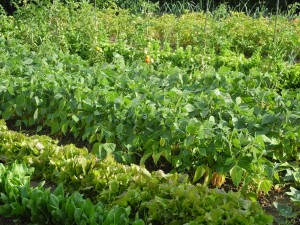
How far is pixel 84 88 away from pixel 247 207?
2395mm

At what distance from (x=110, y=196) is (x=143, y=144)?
37.2 inches

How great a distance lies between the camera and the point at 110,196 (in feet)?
12.0

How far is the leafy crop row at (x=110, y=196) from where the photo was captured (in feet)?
10.6

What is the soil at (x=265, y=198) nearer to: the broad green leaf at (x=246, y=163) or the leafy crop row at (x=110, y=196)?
the leafy crop row at (x=110, y=196)

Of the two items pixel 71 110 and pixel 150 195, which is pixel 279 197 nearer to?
pixel 150 195

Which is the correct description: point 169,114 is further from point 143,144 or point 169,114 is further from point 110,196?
point 110,196

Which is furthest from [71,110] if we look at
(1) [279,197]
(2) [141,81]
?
(1) [279,197]

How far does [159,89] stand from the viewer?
509cm

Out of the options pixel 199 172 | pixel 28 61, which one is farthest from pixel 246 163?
pixel 28 61

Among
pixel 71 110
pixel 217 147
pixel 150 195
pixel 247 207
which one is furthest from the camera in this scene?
pixel 71 110

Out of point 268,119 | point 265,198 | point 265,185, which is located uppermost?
point 268,119

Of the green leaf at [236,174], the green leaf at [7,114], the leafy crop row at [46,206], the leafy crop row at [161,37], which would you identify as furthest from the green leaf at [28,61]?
the green leaf at [236,174]

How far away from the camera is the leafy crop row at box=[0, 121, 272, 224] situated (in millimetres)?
3238

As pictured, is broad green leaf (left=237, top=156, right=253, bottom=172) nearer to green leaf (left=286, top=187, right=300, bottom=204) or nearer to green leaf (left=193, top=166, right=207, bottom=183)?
green leaf (left=193, top=166, right=207, bottom=183)
